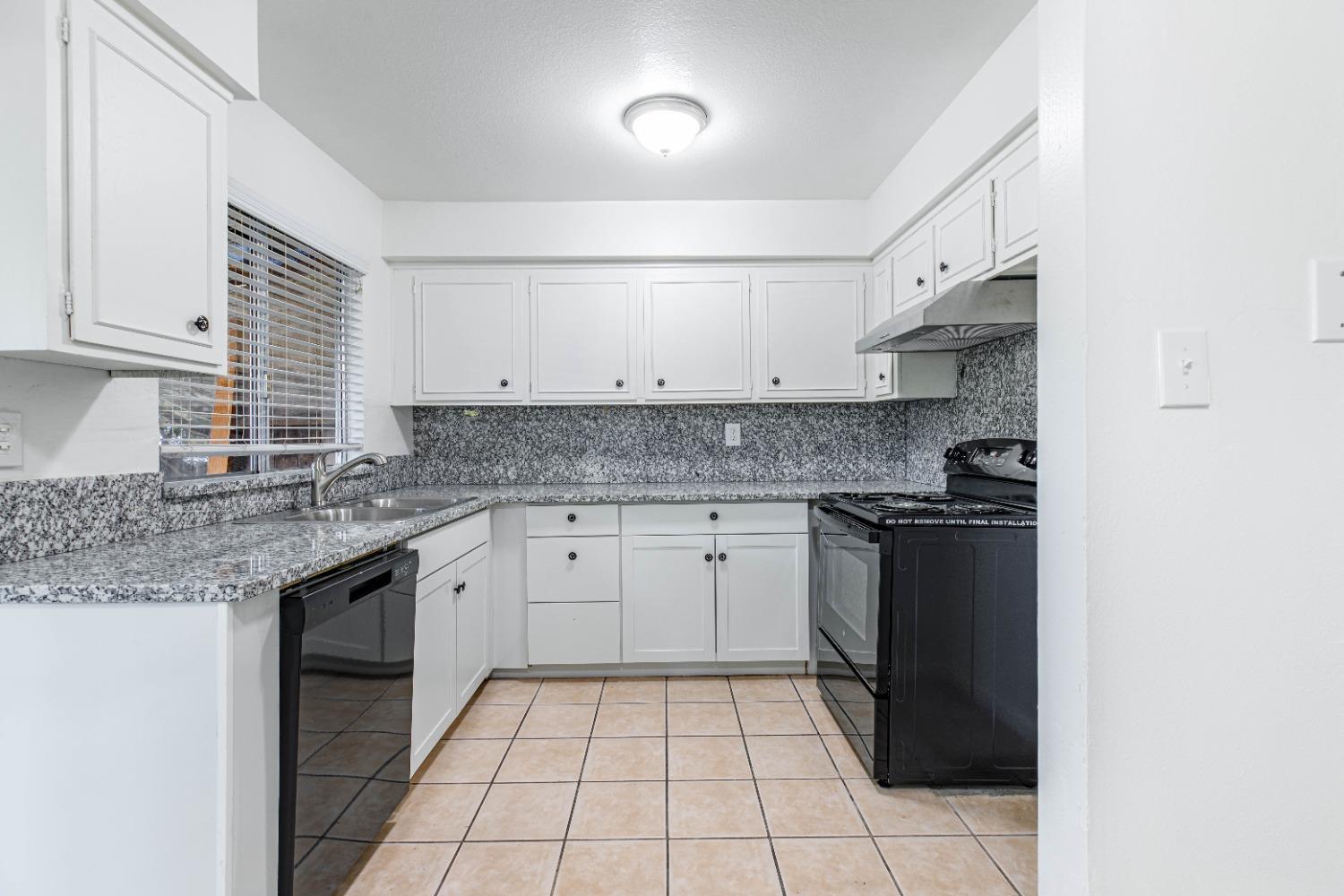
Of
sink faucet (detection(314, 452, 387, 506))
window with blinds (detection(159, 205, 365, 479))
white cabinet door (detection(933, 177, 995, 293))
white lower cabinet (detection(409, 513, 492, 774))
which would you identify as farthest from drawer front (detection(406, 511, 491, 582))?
white cabinet door (detection(933, 177, 995, 293))

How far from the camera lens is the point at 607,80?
2.13 meters

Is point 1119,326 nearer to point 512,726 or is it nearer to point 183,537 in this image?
point 183,537

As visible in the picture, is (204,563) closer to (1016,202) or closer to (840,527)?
(840,527)

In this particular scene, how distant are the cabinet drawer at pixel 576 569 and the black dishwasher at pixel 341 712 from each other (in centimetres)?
107

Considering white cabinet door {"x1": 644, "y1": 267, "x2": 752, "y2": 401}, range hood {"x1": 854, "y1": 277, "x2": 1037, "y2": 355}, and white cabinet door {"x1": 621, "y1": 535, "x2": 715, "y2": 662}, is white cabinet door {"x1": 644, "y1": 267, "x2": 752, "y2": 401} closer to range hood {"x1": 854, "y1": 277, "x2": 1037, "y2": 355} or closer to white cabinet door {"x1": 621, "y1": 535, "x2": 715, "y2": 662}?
white cabinet door {"x1": 621, "y1": 535, "x2": 715, "y2": 662}

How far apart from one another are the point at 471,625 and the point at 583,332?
1494 mm

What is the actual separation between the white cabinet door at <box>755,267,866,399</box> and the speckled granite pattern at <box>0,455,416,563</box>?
222cm

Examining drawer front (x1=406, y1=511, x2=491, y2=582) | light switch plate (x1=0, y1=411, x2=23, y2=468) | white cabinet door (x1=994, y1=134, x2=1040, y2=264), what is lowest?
drawer front (x1=406, y1=511, x2=491, y2=582)

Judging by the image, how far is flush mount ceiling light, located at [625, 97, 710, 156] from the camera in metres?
2.24

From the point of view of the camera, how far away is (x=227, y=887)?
1.14m

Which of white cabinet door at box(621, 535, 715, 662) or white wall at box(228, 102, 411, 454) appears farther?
white cabinet door at box(621, 535, 715, 662)

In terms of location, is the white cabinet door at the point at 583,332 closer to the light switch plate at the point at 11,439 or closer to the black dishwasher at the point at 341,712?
the black dishwasher at the point at 341,712

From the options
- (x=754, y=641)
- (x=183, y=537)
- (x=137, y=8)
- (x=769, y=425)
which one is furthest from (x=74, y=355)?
(x=769, y=425)

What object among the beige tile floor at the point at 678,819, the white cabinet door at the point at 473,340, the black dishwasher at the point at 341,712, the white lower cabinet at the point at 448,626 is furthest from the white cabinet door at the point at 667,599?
the black dishwasher at the point at 341,712
